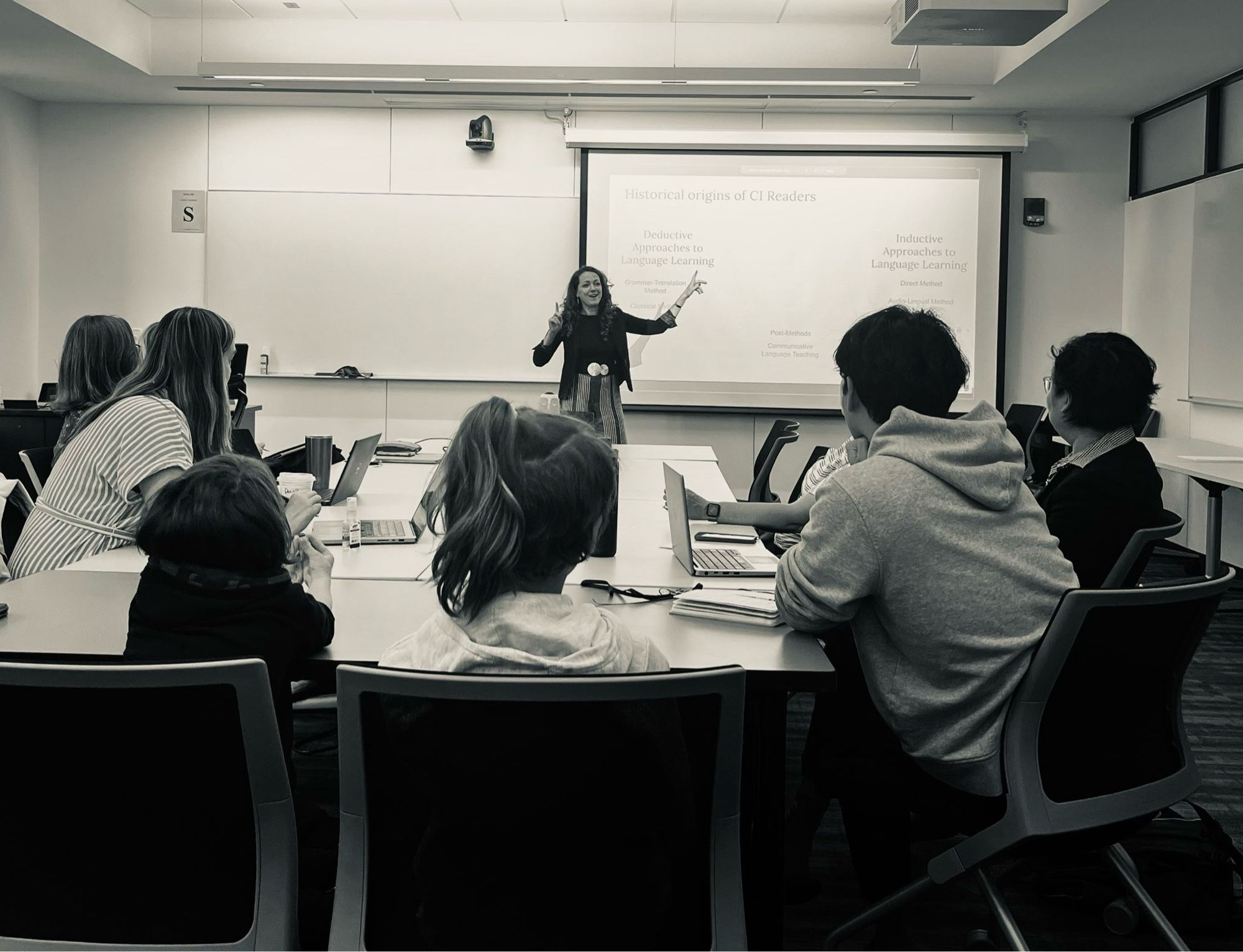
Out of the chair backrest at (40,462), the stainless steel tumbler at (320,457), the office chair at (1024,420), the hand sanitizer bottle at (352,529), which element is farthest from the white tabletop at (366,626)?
the office chair at (1024,420)

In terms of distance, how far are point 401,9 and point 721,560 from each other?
5233mm

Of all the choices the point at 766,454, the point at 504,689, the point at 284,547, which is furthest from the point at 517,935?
the point at 766,454

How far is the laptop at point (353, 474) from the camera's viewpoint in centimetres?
333

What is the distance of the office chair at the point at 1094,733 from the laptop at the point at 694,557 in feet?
2.71

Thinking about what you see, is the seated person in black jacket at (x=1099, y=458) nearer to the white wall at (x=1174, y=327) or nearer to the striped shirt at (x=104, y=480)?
the striped shirt at (x=104, y=480)

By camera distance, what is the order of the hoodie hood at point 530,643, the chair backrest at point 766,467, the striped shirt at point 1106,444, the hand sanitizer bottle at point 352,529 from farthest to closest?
the chair backrest at point 766,467
the hand sanitizer bottle at point 352,529
the striped shirt at point 1106,444
the hoodie hood at point 530,643

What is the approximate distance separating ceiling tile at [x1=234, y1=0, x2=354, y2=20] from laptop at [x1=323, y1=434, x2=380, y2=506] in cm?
417

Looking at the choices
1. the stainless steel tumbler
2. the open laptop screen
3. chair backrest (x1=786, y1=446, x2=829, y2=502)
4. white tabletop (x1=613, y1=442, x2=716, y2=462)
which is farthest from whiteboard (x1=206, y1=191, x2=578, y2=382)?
the open laptop screen

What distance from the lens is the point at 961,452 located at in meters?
1.78

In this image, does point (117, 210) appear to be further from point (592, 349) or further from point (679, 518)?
point (679, 518)

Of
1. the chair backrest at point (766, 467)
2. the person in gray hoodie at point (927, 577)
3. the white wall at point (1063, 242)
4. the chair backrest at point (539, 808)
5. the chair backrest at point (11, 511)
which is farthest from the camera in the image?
the white wall at point (1063, 242)

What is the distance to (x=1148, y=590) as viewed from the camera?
1.56 meters

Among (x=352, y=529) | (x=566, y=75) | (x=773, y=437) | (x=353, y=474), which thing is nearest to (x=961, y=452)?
(x=352, y=529)

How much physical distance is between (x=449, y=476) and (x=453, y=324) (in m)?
5.95
